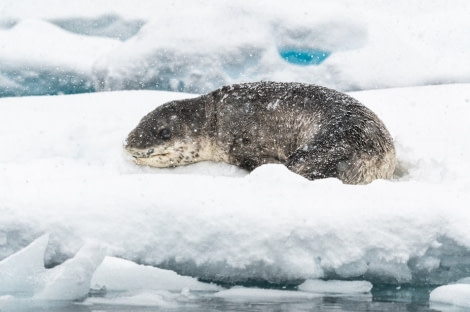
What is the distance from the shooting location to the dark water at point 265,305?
2.66m

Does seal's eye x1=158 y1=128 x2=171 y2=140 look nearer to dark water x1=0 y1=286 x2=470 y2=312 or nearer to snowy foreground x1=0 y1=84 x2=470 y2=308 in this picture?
snowy foreground x1=0 y1=84 x2=470 y2=308

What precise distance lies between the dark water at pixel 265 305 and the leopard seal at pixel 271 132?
1710 millimetres

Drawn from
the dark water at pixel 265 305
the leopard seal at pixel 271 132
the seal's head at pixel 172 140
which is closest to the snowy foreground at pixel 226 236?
the dark water at pixel 265 305

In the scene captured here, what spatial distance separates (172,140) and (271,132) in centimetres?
90

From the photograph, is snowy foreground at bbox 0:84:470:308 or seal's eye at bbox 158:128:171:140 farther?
seal's eye at bbox 158:128:171:140

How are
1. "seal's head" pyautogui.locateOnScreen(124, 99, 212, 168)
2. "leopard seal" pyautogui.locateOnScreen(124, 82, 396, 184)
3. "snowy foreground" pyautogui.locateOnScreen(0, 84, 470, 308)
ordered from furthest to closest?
"seal's head" pyautogui.locateOnScreen(124, 99, 212, 168) < "leopard seal" pyautogui.locateOnScreen(124, 82, 396, 184) < "snowy foreground" pyautogui.locateOnScreen(0, 84, 470, 308)

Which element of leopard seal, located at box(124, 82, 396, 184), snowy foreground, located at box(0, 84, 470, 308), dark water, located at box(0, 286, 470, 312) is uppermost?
leopard seal, located at box(124, 82, 396, 184)

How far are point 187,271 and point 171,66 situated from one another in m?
9.09

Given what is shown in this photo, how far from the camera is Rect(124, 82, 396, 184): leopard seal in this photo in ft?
15.8

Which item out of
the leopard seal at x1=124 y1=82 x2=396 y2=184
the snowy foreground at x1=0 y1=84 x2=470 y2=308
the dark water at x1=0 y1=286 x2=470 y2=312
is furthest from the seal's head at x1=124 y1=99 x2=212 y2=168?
the dark water at x1=0 y1=286 x2=470 y2=312

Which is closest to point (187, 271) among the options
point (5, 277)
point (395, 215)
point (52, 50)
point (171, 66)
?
point (5, 277)

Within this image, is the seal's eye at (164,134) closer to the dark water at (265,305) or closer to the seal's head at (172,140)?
the seal's head at (172,140)

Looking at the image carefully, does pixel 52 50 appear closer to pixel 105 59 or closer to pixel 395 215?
pixel 105 59

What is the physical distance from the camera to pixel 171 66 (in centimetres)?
1198
